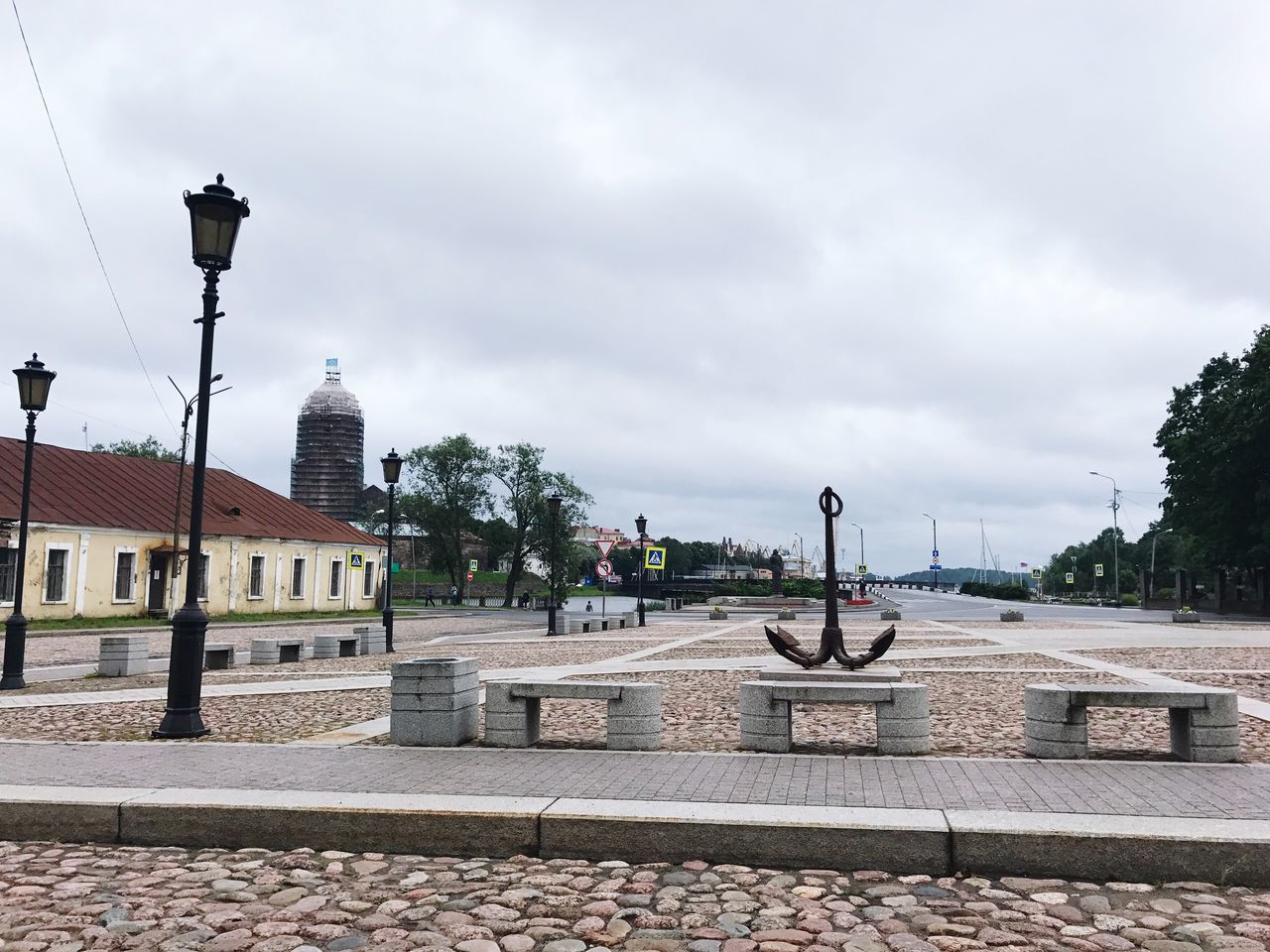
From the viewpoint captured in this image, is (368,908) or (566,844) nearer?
(368,908)

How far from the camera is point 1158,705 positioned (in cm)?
727

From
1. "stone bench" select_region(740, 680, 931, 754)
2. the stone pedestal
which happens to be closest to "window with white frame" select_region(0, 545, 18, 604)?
the stone pedestal

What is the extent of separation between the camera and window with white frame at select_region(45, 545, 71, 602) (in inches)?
1405

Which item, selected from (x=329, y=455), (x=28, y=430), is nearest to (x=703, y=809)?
(x=28, y=430)

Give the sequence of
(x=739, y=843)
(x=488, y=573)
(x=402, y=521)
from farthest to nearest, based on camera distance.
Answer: (x=488, y=573) < (x=402, y=521) < (x=739, y=843)

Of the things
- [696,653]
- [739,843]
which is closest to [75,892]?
[739,843]

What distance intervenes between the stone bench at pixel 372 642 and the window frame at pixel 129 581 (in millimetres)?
21490

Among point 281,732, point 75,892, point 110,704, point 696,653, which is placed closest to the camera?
point 75,892

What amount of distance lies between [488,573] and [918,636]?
9465 centimetres

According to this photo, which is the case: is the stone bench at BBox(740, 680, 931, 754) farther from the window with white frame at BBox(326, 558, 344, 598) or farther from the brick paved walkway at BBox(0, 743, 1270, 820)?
the window with white frame at BBox(326, 558, 344, 598)

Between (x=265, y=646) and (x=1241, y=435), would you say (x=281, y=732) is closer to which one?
(x=265, y=646)

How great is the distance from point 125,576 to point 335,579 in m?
13.0

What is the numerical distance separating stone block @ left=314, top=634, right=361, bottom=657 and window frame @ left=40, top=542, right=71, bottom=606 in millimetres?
20814

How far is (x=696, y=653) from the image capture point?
2008cm
